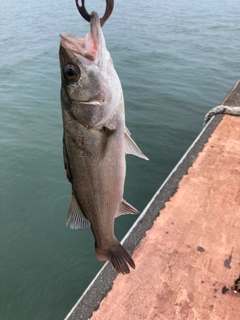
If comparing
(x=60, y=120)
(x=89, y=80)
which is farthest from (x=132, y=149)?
(x=60, y=120)

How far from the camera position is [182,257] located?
9.50ft

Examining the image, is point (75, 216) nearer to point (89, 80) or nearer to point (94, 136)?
point (94, 136)

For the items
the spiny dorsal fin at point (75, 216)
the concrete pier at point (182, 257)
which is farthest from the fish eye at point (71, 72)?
the concrete pier at point (182, 257)

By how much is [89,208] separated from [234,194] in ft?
7.10

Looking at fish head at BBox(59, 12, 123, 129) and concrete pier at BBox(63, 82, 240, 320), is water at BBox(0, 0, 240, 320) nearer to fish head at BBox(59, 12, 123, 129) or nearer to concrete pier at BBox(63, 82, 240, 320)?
concrete pier at BBox(63, 82, 240, 320)

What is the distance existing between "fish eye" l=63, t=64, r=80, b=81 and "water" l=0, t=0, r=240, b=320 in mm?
3436

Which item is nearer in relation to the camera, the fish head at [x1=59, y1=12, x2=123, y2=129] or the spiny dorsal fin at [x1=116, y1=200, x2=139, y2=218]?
the fish head at [x1=59, y1=12, x2=123, y2=129]

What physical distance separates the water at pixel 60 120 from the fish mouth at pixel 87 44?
3.53 metres

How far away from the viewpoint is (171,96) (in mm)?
9695

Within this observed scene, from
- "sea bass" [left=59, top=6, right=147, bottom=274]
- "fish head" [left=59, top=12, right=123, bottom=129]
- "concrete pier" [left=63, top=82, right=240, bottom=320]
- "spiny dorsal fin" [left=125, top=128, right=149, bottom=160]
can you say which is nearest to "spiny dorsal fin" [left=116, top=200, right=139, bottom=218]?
"sea bass" [left=59, top=6, right=147, bottom=274]

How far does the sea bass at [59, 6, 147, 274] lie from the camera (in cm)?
176

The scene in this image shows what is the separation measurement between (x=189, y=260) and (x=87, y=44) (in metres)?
2.18

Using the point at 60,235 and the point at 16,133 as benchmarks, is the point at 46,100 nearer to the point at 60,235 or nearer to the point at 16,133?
the point at 16,133

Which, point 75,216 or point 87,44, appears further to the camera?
point 75,216
